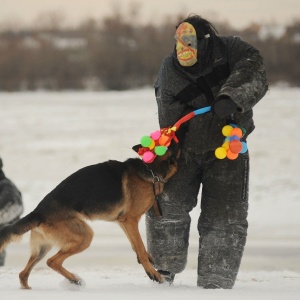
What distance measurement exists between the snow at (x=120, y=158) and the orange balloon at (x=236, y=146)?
3.19 feet

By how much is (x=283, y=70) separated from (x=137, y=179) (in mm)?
34736

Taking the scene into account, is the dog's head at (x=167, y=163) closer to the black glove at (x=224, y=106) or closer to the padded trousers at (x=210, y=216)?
the padded trousers at (x=210, y=216)

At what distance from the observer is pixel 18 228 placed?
5051 mm

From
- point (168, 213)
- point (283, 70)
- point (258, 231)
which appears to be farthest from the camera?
point (283, 70)

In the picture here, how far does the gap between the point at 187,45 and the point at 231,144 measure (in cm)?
78

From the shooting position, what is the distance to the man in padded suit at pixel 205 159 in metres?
5.20

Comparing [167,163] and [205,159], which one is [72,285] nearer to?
[167,163]

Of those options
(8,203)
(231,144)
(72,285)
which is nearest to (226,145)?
(231,144)

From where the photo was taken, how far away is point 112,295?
173 inches

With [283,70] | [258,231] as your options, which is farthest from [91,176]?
[283,70]

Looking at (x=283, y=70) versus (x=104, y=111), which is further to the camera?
(x=283, y=70)

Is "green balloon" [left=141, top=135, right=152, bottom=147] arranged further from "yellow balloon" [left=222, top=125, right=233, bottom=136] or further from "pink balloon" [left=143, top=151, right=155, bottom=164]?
"yellow balloon" [left=222, top=125, right=233, bottom=136]

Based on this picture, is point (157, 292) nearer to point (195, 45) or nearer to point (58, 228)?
point (58, 228)

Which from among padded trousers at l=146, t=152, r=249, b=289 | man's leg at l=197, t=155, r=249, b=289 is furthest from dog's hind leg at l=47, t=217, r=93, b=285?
man's leg at l=197, t=155, r=249, b=289
